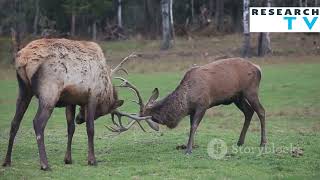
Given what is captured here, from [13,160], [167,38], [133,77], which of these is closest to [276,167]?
[13,160]

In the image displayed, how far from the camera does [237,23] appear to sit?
61.8 meters

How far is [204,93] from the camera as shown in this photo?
13445mm

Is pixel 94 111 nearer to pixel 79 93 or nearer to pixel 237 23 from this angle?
pixel 79 93

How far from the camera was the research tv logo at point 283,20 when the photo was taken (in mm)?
11945

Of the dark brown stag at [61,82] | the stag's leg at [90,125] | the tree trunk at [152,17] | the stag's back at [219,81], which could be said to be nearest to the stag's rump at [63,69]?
the dark brown stag at [61,82]

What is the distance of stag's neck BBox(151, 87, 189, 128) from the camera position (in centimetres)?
1362

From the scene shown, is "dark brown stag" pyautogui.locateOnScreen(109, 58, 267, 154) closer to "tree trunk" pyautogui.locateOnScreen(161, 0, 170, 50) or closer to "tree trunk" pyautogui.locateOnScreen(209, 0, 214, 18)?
"tree trunk" pyautogui.locateOnScreen(161, 0, 170, 50)

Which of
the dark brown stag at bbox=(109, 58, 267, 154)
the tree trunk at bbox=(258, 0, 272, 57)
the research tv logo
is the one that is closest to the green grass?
the dark brown stag at bbox=(109, 58, 267, 154)

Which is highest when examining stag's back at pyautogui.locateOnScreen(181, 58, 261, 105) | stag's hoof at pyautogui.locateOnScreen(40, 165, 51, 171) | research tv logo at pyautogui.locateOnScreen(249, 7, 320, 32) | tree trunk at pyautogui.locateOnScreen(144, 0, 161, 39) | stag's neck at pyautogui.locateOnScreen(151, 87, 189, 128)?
research tv logo at pyautogui.locateOnScreen(249, 7, 320, 32)

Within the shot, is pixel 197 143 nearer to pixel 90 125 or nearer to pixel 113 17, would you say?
pixel 90 125

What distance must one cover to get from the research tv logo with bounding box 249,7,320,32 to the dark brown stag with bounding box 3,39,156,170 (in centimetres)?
296

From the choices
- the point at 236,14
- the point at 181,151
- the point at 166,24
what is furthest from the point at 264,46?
the point at 181,151

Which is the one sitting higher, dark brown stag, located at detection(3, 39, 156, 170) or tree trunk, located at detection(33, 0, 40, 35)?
dark brown stag, located at detection(3, 39, 156, 170)

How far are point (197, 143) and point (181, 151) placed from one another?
1276 mm
